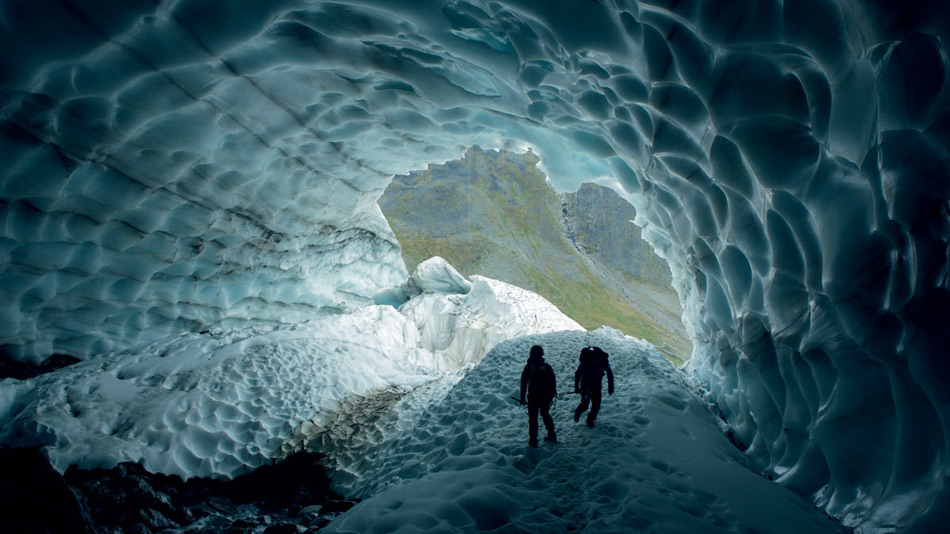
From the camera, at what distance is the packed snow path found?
125 inches

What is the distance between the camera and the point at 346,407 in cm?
716

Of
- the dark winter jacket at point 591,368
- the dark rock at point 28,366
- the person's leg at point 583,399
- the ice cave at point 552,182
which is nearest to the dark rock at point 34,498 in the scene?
the ice cave at point 552,182

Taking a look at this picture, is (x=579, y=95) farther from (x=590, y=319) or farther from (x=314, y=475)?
(x=590, y=319)

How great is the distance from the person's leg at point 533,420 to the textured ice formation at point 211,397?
3.04 metres

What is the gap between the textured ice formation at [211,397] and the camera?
527cm

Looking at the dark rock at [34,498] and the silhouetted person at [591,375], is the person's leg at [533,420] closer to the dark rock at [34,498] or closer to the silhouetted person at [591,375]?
the silhouetted person at [591,375]

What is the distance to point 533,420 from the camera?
14.6 ft

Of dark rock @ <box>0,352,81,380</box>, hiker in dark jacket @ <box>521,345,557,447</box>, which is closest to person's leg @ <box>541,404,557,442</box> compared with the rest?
hiker in dark jacket @ <box>521,345,557,447</box>

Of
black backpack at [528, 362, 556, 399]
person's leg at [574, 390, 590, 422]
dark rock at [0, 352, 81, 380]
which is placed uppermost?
black backpack at [528, 362, 556, 399]

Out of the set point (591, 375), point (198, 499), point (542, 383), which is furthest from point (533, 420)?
point (198, 499)

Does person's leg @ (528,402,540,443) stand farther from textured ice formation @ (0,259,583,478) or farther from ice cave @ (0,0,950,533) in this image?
textured ice formation @ (0,259,583,478)

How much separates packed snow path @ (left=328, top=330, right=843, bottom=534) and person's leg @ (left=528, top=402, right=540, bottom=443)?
5.9 inches

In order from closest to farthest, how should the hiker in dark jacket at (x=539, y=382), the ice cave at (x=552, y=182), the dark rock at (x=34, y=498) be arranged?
the ice cave at (x=552, y=182) → the dark rock at (x=34, y=498) → the hiker in dark jacket at (x=539, y=382)

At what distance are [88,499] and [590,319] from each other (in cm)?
4266
